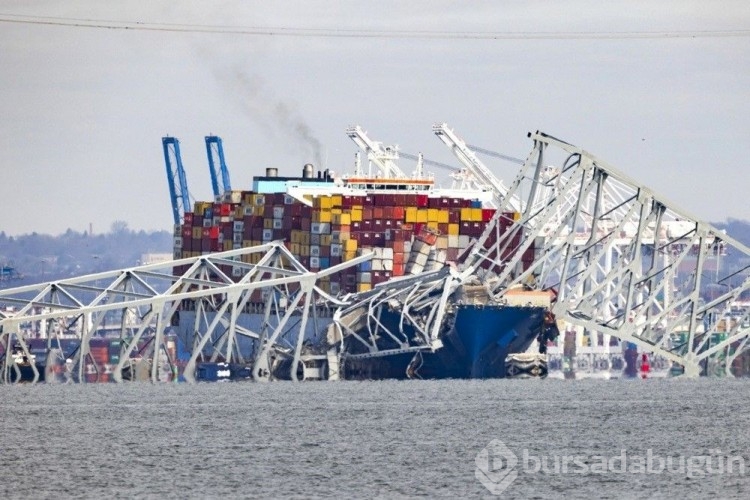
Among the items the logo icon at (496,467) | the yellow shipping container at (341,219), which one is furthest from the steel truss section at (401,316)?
the logo icon at (496,467)

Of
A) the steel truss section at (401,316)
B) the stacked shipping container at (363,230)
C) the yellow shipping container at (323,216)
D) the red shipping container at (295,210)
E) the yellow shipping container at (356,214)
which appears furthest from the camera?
the red shipping container at (295,210)

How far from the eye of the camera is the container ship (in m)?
127

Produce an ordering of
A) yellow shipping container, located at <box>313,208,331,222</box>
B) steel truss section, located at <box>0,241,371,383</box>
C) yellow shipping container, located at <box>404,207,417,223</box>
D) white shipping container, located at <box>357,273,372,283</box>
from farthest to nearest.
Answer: yellow shipping container, located at <box>313,208,331,222</box> < yellow shipping container, located at <box>404,207,417,223</box> < white shipping container, located at <box>357,273,372,283</box> < steel truss section, located at <box>0,241,371,383</box>

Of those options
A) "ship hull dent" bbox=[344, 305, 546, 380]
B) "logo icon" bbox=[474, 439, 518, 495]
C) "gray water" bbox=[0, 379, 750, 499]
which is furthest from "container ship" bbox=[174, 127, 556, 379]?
"logo icon" bbox=[474, 439, 518, 495]

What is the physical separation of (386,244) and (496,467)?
235ft

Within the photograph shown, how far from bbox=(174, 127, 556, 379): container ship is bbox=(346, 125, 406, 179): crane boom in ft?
0.49

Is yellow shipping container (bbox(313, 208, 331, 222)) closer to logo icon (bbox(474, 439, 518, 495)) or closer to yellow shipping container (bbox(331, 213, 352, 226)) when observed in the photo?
yellow shipping container (bbox(331, 213, 352, 226))

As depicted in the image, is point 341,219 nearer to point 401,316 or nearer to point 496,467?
point 401,316

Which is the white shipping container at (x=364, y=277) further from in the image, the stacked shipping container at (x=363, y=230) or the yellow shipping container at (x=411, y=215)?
the yellow shipping container at (x=411, y=215)

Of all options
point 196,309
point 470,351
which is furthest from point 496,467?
point 196,309

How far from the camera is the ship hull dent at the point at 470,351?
125m

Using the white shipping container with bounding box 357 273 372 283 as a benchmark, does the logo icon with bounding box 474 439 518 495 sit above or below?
below

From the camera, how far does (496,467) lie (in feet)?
237

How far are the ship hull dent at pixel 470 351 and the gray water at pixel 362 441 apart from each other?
21.3 ft
